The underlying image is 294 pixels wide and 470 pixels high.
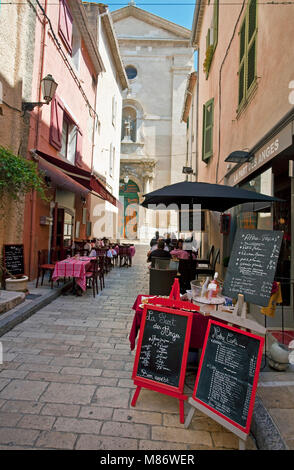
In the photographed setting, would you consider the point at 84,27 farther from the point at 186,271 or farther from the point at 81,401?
the point at 81,401

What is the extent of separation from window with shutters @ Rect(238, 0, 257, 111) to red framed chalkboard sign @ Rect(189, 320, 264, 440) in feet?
17.0

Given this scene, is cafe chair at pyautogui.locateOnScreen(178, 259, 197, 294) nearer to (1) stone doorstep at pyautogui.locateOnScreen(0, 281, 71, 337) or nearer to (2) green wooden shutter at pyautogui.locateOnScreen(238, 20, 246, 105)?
(1) stone doorstep at pyautogui.locateOnScreen(0, 281, 71, 337)

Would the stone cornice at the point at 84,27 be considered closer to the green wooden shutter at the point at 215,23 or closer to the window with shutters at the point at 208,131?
the green wooden shutter at the point at 215,23

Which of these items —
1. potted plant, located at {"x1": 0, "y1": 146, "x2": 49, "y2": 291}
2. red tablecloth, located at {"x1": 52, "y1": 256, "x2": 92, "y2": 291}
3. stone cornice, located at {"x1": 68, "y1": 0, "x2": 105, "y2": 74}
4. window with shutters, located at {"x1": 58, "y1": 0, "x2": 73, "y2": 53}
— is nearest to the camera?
potted plant, located at {"x1": 0, "y1": 146, "x2": 49, "y2": 291}

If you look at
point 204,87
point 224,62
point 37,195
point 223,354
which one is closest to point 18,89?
point 37,195

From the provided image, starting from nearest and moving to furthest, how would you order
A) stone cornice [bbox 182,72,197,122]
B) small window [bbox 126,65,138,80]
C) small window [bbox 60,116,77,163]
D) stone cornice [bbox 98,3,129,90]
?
small window [bbox 60,116,77,163] → stone cornice [bbox 98,3,129,90] → stone cornice [bbox 182,72,197,122] → small window [bbox 126,65,138,80]

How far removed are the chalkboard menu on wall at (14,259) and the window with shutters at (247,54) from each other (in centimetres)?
599

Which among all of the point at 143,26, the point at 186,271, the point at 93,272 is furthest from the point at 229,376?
the point at 143,26

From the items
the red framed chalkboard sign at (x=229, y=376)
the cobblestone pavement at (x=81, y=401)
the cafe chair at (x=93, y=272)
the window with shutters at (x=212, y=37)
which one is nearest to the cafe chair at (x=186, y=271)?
the cafe chair at (x=93, y=272)

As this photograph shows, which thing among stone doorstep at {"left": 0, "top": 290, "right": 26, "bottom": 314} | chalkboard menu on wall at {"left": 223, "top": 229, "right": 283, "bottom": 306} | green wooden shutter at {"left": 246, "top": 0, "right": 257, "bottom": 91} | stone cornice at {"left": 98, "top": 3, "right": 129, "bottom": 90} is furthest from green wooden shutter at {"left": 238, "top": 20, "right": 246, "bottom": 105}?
stone cornice at {"left": 98, "top": 3, "right": 129, "bottom": 90}

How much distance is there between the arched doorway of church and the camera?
995 inches

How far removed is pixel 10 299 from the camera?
4.89 meters

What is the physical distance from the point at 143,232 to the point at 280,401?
880 inches

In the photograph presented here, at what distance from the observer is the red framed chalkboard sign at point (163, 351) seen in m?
2.47
